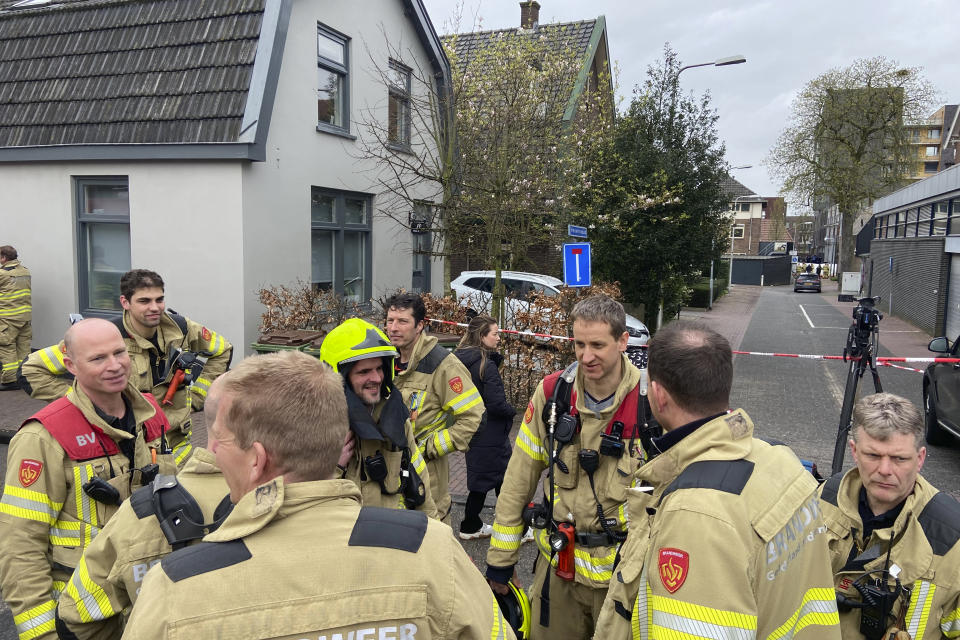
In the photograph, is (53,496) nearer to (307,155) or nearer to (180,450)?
(180,450)

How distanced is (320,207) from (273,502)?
1038 cm

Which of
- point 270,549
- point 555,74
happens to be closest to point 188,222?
point 555,74

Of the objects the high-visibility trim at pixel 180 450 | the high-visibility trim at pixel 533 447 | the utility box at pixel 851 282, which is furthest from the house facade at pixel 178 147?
the utility box at pixel 851 282

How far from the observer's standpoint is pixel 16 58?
34.0ft

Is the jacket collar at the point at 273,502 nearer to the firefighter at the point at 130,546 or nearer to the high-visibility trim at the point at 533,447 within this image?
the firefighter at the point at 130,546

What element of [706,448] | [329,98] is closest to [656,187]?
[329,98]

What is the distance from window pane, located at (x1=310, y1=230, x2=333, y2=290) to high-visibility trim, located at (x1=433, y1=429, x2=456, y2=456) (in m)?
7.61

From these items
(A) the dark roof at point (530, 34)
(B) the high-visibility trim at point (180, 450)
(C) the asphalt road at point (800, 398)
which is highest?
(A) the dark roof at point (530, 34)

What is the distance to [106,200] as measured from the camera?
997 centimetres

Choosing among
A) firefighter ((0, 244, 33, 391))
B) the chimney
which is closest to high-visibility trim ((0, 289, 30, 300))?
firefighter ((0, 244, 33, 391))

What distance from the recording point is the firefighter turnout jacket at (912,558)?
2.37m

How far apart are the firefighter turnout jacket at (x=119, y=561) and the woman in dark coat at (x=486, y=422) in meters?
3.30

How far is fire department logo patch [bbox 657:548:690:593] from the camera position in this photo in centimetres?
163

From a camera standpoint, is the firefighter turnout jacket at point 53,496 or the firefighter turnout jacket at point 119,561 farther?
the firefighter turnout jacket at point 53,496
